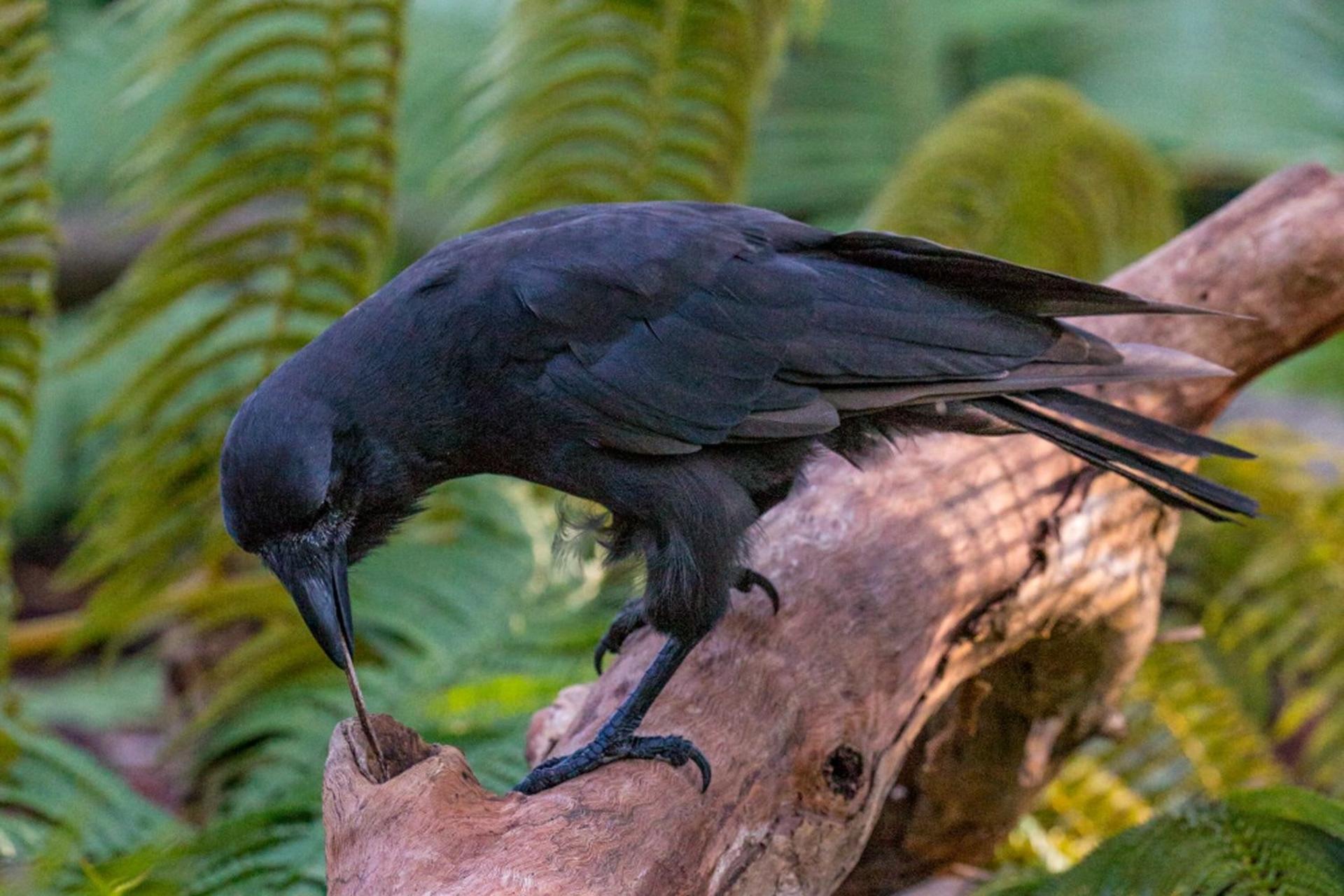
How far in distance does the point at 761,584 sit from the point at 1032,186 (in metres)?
2.26

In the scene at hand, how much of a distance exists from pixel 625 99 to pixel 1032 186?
4.17ft

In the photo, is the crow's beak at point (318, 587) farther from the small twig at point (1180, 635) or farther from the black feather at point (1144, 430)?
the small twig at point (1180, 635)

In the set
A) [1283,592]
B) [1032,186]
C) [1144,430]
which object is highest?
[1144,430]

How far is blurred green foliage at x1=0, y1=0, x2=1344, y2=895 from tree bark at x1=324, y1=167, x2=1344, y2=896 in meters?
0.34

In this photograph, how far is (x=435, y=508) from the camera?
141 inches

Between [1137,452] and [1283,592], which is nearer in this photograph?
[1137,452]

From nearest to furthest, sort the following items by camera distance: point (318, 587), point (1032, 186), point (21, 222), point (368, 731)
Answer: point (368, 731) < point (318, 587) < point (21, 222) < point (1032, 186)

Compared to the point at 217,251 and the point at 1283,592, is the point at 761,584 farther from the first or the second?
the point at 217,251

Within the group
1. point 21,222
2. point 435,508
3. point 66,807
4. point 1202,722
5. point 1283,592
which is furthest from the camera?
point 435,508

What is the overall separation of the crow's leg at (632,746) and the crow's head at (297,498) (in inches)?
13.3

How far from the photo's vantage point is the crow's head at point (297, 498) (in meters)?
1.79

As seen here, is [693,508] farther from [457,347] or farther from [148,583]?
[148,583]

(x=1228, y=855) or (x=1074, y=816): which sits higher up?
(x=1228, y=855)

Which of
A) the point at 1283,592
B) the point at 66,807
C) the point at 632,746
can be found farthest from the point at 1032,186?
the point at 66,807
